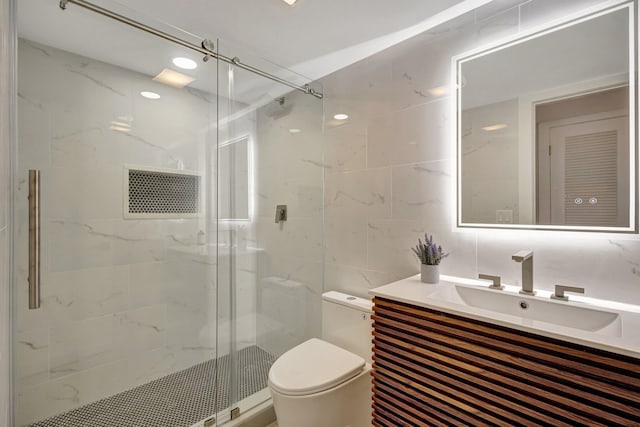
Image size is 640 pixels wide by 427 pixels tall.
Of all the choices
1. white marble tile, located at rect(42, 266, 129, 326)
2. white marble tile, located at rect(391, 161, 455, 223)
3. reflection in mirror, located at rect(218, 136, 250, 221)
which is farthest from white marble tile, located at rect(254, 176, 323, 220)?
white marble tile, located at rect(42, 266, 129, 326)

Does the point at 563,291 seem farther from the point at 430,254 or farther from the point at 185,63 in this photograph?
the point at 185,63

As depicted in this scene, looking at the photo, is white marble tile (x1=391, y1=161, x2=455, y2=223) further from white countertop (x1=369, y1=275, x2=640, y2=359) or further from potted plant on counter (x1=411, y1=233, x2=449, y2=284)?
white countertop (x1=369, y1=275, x2=640, y2=359)

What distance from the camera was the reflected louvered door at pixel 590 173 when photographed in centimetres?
115

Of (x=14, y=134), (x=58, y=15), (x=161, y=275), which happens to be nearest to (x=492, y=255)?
(x=161, y=275)

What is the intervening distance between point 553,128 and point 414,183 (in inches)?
26.3

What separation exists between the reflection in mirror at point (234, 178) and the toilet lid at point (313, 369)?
94cm

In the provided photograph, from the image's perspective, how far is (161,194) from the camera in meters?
2.02

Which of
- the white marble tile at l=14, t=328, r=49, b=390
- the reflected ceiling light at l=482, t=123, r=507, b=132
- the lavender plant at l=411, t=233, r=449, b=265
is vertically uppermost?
the reflected ceiling light at l=482, t=123, r=507, b=132

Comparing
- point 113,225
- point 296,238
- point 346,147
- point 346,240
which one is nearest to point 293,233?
point 296,238

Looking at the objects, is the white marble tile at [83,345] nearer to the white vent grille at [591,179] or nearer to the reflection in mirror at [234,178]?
the reflection in mirror at [234,178]

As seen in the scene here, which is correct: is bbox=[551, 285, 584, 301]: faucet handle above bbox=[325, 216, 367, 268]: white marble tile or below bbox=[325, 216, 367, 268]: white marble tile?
below

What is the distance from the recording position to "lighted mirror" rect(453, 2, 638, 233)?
45.1 inches

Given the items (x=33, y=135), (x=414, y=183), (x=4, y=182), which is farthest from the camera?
(x=414, y=183)

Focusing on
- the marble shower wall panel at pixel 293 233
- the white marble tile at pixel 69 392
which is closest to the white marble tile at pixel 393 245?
the marble shower wall panel at pixel 293 233
